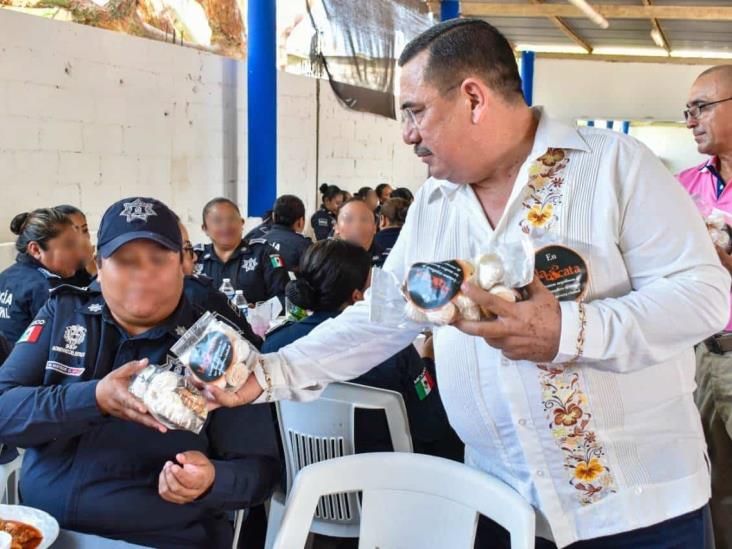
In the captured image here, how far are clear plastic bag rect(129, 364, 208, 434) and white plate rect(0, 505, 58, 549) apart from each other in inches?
11.3

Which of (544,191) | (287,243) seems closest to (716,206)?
(544,191)

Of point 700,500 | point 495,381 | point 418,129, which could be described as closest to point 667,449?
point 700,500

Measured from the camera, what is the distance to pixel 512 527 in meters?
1.45

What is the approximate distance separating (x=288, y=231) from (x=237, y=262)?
31.9 inches

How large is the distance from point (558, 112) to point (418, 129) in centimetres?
1606

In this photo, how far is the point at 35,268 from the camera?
3.70 meters

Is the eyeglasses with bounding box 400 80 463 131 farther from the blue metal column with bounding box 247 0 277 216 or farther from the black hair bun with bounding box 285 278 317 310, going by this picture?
→ the blue metal column with bounding box 247 0 277 216

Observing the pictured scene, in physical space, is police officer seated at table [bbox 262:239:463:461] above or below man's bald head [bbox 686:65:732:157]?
below

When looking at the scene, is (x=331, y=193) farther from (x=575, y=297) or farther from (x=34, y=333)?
(x=575, y=297)

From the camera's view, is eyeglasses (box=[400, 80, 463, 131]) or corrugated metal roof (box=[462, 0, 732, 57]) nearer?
eyeglasses (box=[400, 80, 463, 131])

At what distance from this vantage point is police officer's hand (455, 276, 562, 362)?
1050 millimetres

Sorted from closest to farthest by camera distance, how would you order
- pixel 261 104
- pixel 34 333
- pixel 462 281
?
pixel 462 281 → pixel 34 333 → pixel 261 104

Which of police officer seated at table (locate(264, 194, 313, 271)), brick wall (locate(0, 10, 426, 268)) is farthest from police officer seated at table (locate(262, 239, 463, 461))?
brick wall (locate(0, 10, 426, 268))

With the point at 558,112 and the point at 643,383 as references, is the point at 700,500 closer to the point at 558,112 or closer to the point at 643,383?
the point at 643,383
